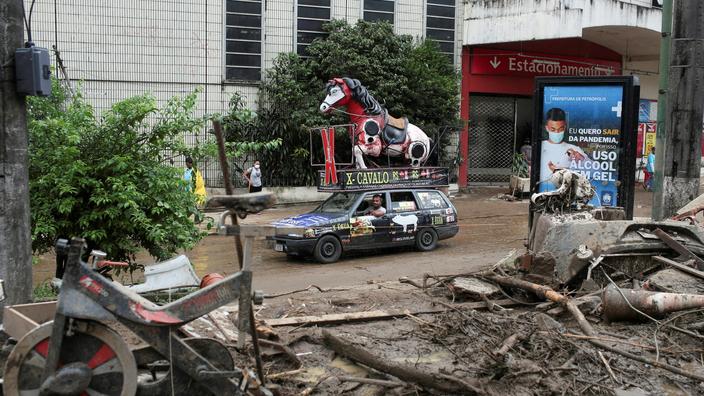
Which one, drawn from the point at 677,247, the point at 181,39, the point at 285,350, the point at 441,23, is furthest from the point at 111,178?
the point at 441,23

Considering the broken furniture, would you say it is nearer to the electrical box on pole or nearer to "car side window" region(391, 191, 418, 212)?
the electrical box on pole

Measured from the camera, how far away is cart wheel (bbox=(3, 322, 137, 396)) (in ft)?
13.4

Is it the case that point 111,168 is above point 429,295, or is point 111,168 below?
above

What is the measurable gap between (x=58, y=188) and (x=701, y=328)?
6.38 meters

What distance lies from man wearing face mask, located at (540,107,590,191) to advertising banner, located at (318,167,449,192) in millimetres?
3188

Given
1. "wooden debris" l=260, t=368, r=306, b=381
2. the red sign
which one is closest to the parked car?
"wooden debris" l=260, t=368, r=306, b=381

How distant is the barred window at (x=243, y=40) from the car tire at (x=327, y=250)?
30.9 ft

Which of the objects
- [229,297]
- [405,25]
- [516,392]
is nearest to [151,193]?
[229,297]

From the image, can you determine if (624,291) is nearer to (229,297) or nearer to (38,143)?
(229,297)

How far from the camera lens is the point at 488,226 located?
1720 cm

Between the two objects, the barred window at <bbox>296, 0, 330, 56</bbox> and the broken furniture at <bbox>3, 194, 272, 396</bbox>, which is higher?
the barred window at <bbox>296, 0, 330, 56</bbox>

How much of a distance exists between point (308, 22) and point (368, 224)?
34.2ft

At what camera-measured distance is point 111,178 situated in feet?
24.7

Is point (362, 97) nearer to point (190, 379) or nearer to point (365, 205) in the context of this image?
point (365, 205)
